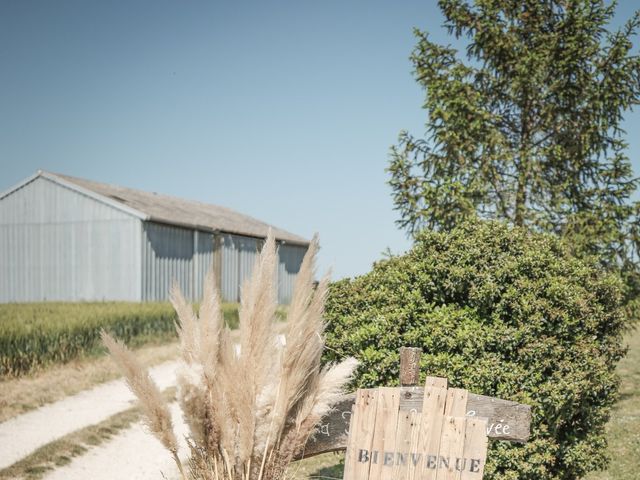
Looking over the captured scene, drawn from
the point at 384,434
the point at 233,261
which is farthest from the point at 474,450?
the point at 233,261

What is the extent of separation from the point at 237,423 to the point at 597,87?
9699 mm

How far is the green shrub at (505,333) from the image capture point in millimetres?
4625

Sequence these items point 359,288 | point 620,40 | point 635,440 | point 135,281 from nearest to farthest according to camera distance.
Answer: point 359,288 → point 635,440 → point 620,40 → point 135,281

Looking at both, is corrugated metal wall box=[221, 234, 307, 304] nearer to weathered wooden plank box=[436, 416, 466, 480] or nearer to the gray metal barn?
the gray metal barn

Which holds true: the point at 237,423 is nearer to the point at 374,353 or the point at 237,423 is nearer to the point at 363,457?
the point at 363,457

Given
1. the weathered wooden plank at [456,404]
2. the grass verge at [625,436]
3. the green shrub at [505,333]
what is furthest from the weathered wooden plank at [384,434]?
the grass verge at [625,436]

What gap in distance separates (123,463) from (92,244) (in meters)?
15.1

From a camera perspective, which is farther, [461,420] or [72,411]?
[72,411]

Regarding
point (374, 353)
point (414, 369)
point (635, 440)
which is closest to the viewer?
point (414, 369)

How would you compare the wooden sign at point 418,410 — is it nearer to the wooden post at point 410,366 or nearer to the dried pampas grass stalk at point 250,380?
the wooden post at point 410,366

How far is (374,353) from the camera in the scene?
4.77m

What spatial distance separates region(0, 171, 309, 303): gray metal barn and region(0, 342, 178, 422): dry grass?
7305mm

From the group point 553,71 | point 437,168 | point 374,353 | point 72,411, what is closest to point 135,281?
point 72,411

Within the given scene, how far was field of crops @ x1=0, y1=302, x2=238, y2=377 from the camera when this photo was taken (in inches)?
432
